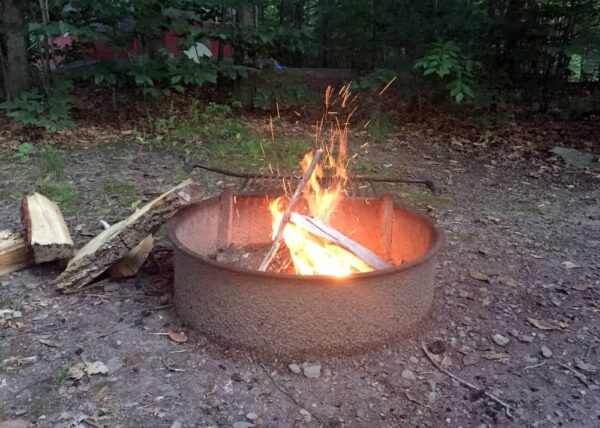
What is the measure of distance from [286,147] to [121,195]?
1814 mm

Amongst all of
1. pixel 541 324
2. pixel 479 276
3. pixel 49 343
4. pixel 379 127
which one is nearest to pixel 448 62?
pixel 379 127

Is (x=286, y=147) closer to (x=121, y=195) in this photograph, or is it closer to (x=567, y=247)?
(x=121, y=195)

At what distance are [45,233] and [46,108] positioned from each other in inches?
127

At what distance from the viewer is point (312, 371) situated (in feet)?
7.64

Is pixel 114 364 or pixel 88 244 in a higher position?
pixel 88 244

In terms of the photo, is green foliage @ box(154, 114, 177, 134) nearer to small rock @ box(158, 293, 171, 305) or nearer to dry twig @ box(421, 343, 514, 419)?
small rock @ box(158, 293, 171, 305)

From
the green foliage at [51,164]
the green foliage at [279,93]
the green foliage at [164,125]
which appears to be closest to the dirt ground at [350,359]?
the green foliage at [51,164]

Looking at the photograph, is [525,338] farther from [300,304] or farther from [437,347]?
[300,304]

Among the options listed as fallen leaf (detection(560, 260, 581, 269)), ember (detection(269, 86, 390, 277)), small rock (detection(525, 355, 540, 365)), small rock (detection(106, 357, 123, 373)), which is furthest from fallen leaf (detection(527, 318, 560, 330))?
small rock (detection(106, 357, 123, 373))

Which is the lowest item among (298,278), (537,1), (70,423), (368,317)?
(70,423)

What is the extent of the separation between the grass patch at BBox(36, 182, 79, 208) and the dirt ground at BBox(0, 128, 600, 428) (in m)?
0.38

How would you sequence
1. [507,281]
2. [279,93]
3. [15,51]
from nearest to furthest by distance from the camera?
[507,281], [15,51], [279,93]

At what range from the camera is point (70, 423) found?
202cm

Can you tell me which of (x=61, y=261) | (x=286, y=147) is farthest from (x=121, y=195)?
(x=286, y=147)
